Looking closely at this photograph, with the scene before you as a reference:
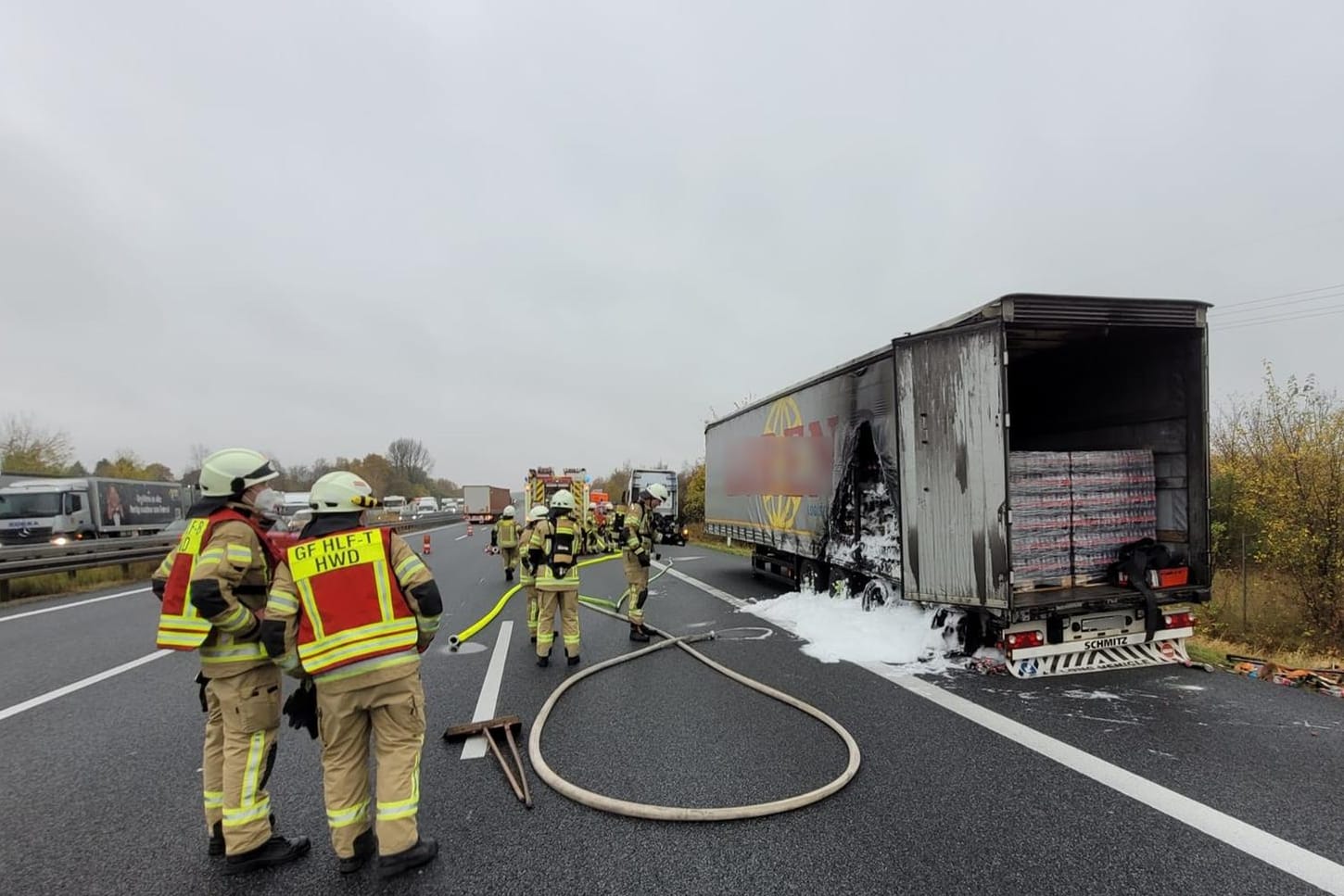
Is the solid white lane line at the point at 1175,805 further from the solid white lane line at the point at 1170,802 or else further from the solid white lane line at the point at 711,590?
the solid white lane line at the point at 711,590

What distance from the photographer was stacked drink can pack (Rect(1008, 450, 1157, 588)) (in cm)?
563

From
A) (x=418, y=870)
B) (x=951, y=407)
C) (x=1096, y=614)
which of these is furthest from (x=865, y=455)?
(x=418, y=870)

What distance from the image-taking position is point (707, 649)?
21.6 feet

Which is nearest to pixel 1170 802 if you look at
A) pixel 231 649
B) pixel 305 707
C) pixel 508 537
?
pixel 305 707

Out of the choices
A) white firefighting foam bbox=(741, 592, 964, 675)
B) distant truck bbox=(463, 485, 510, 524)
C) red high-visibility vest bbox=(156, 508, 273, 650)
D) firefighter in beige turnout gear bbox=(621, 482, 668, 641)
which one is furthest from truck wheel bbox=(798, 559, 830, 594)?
distant truck bbox=(463, 485, 510, 524)

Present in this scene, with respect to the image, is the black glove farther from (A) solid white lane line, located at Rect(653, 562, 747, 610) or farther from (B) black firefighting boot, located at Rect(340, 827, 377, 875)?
(A) solid white lane line, located at Rect(653, 562, 747, 610)

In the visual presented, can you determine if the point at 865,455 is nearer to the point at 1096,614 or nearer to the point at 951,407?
the point at 951,407

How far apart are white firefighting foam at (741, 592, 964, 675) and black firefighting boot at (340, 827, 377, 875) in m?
4.41

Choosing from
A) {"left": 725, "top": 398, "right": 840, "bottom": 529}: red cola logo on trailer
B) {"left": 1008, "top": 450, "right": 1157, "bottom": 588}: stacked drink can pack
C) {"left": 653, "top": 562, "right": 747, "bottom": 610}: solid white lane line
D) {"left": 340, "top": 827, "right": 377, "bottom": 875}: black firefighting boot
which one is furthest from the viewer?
{"left": 653, "top": 562, "right": 747, "bottom": 610}: solid white lane line

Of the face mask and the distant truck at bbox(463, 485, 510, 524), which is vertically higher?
the face mask

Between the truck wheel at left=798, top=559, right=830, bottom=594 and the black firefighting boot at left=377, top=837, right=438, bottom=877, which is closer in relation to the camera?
the black firefighting boot at left=377, top=837, right=438, bottom=877

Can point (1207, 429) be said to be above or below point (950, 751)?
above

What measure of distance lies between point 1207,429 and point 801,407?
15.2 feet

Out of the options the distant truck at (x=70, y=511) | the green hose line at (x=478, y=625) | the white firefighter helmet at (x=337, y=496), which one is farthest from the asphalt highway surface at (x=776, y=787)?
the distant truck at (x=70, y=511)
